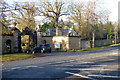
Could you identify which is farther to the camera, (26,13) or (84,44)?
(84,44)

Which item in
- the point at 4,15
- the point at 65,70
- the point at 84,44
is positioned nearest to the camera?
the point at 65,70

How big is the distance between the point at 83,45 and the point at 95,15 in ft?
24.8

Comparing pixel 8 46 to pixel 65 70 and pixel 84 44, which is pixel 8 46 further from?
pixel 84 44

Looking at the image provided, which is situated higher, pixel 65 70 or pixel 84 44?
pixel 84 44

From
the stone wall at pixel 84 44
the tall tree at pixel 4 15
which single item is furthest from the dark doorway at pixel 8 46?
the stone wall at pixel 84 44

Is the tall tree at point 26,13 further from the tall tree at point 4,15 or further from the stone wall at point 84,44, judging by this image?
the stone wall at point 84,44

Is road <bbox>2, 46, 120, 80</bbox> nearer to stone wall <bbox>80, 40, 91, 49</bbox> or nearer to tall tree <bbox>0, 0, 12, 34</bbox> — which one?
tall tree <bbox>0, 0, 12, 34</bbox>

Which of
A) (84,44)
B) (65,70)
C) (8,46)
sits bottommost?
(65,70)

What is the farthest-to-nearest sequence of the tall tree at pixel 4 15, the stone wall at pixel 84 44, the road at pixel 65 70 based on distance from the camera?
the stone wall at pixel 84 44 → the tall tree at pixel 4 15 → the road at pixel 65 70

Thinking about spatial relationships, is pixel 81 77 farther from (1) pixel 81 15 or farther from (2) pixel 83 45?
(1) pixel 81 15

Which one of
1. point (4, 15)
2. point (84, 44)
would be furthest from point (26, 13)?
point (84, 44)

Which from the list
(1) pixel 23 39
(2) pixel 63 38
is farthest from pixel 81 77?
(1) pixel 23 39

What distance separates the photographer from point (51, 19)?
111 ft

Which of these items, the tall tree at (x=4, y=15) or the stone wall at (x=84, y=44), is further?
the stone wall at (x=84, y=44)
